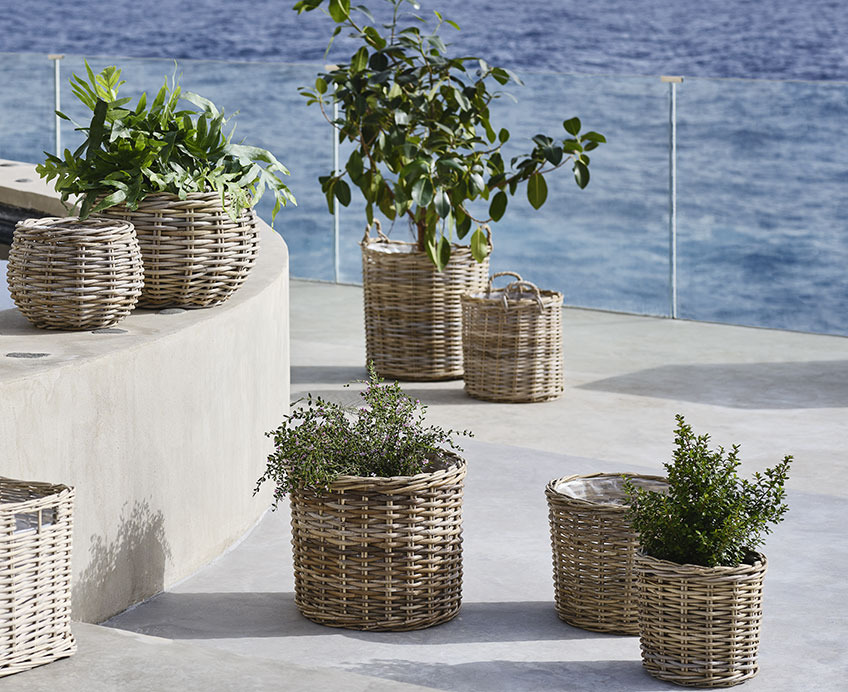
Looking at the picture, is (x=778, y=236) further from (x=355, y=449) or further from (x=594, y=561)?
(x=355, y=449)

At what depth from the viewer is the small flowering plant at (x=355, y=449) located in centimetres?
332

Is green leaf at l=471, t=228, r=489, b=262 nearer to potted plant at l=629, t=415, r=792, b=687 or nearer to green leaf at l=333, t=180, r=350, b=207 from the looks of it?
green leaf at l=333, t=180, r=350, b=207

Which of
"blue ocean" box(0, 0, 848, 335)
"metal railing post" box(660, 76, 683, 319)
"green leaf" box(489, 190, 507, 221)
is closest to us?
"green leaf" box(489, 190, 507, 221)

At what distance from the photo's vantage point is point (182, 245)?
3779 mm

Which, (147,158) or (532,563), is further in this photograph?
(532,563)

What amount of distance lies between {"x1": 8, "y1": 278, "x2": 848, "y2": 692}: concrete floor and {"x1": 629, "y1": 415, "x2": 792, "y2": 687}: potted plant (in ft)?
0.29

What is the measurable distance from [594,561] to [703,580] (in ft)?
1.25

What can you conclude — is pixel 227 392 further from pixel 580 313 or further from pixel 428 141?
pixel 580 313

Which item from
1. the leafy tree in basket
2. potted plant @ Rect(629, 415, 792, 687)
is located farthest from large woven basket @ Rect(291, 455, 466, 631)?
the leafy tree in basket

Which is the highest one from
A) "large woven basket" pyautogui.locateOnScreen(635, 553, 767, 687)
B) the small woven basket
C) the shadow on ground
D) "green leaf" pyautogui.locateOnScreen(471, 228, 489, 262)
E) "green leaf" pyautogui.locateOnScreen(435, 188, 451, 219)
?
"green leaf" pyautogui.locateOnScreen(435, 188, 451, 219)

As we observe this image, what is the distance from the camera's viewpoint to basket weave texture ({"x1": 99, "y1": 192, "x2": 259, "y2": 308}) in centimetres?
375

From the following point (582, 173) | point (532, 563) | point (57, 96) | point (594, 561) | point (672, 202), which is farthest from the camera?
point (57, 96)

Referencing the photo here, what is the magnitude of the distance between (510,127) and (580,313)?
31.6 ft

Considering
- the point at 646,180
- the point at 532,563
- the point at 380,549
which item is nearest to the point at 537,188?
the point at 532,563
